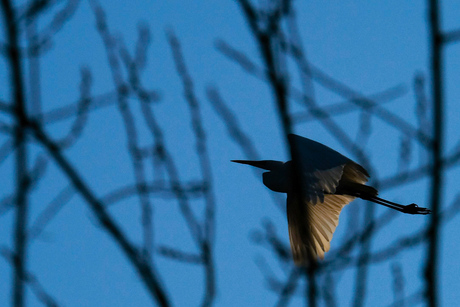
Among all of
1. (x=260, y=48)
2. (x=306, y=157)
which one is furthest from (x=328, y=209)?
(x=260, y=48)

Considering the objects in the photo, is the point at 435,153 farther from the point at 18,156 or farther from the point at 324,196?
the point at 324,196

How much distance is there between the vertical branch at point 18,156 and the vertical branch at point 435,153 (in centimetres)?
111

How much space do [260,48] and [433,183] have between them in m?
0.57

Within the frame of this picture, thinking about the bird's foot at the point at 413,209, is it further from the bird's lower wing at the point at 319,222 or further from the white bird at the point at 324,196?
the bird's lower wing at the point at 319,222

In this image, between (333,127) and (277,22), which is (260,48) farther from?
(333,127)

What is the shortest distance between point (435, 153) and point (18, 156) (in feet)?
4.20

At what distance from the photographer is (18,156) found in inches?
73.6

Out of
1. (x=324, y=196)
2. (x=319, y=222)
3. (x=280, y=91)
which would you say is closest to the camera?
(x=280, y=91)

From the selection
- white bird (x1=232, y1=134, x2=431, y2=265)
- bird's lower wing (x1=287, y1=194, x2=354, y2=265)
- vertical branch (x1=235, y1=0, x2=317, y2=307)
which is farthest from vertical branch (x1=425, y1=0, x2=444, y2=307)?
bird's lower wing (x1=287, y1=194, x2=354, y2=265)

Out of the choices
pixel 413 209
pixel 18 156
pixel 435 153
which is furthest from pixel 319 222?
pixel 435 153

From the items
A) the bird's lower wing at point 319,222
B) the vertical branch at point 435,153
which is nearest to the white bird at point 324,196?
the bird's lower wing at point 319,222

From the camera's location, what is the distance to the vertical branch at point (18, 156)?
5.38 feet

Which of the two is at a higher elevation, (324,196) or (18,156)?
(324,196)

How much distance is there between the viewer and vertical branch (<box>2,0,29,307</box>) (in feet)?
5.38
